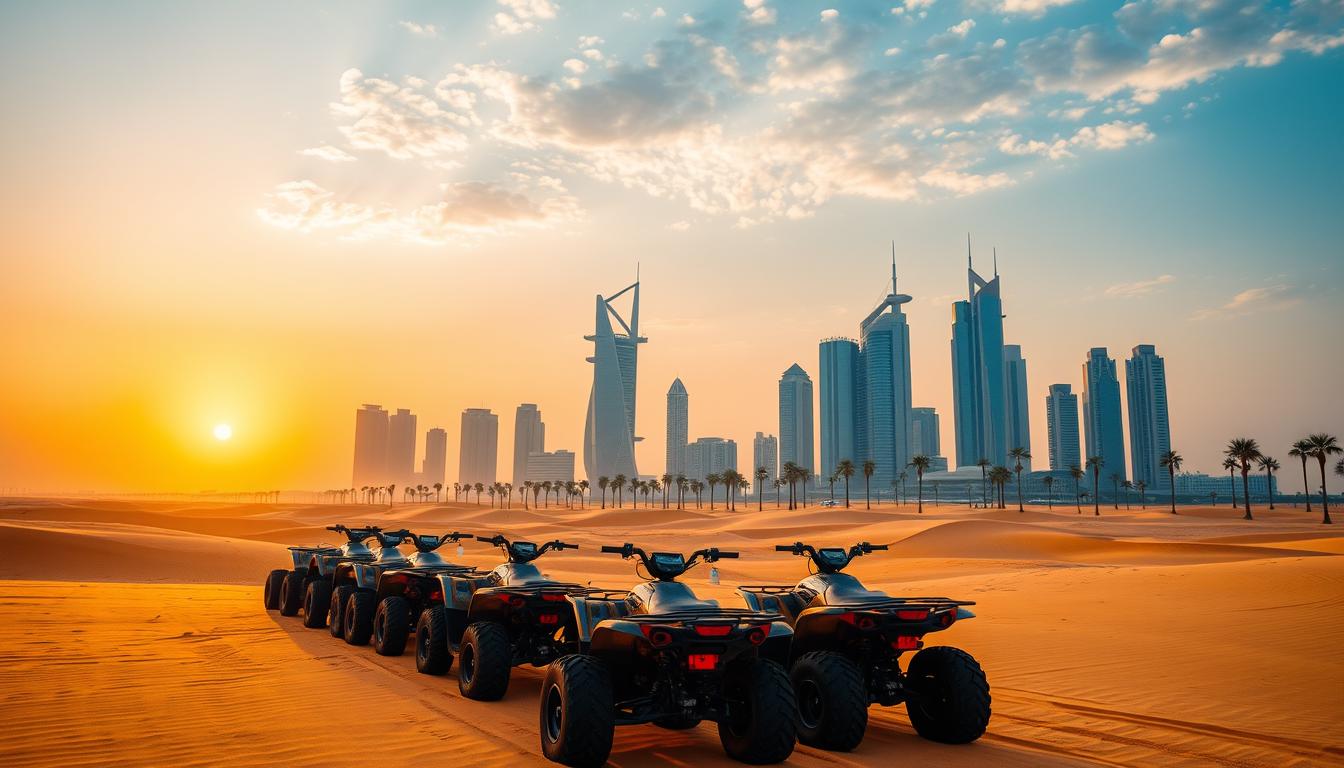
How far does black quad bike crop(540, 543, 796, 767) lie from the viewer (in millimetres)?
6891

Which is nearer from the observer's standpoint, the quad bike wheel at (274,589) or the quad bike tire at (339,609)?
the quad bike tire at (339,609)

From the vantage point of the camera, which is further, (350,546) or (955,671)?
(350,546)

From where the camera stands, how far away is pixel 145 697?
9.32 meters

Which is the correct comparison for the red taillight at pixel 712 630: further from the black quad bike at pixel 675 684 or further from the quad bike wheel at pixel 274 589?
the quad bike wheel at pixel 274 589

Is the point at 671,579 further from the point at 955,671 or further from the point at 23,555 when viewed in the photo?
the point at 23,555

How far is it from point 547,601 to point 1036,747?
5.63 metres

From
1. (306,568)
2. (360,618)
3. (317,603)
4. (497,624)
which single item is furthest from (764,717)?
(306,568)

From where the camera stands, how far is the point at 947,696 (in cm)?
827

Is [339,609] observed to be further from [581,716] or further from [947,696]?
[947,696]

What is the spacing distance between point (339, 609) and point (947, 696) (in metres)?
11.2

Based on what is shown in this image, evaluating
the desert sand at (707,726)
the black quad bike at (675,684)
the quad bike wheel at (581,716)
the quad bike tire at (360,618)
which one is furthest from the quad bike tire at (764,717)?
the quad bike tire at (360,618)

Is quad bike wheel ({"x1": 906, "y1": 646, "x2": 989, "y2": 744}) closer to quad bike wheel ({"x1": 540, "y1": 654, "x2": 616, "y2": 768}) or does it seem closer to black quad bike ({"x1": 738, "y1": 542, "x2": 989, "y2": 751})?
black quad bike ({"x1": 738, "y1": 542, "x2": 989, "y2": 751})

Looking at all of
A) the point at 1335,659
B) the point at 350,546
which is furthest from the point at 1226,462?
the point at 350,546

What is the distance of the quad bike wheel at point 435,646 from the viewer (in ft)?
37.1
